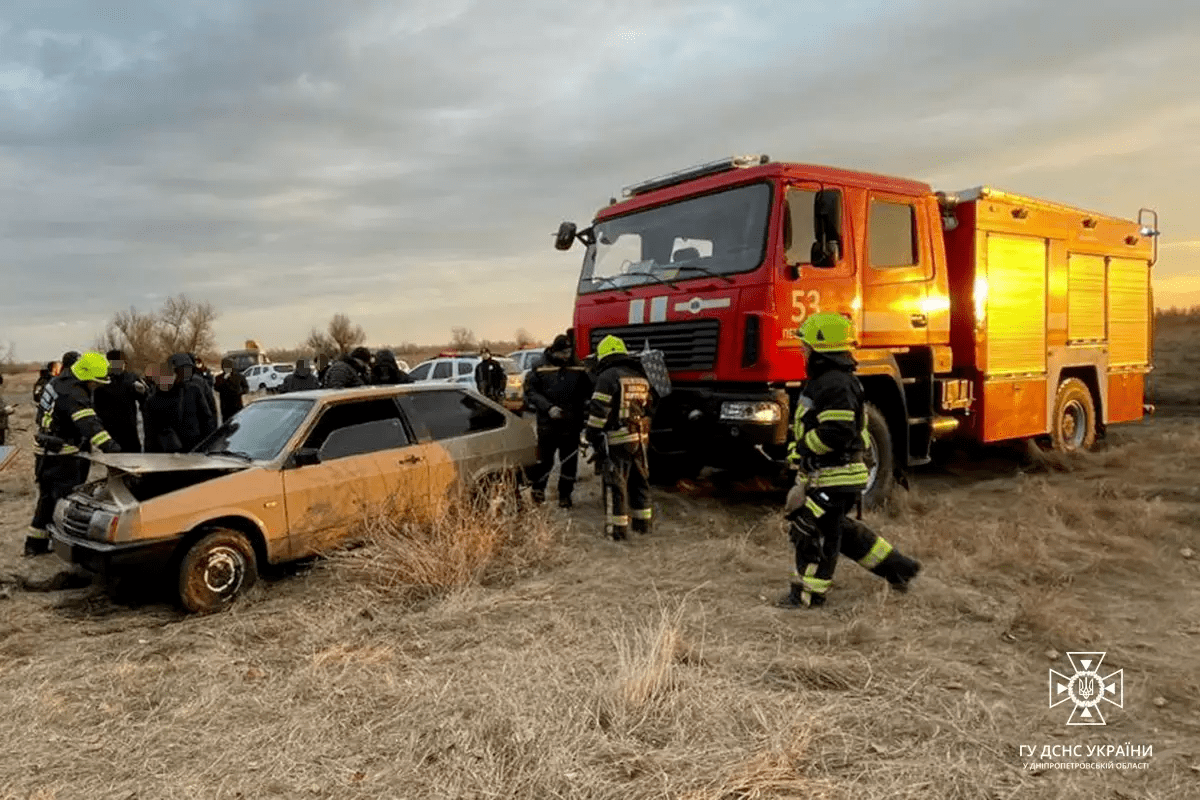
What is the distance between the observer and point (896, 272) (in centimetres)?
722

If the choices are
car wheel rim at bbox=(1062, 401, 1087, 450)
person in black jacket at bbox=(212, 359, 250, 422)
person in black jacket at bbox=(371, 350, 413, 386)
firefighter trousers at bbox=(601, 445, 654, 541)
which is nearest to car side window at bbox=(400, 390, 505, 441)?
firefighter trousers at bbox=(601, 445, 654, 541)

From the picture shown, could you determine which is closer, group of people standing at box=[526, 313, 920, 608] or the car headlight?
group of people standing at box=[526, 313, 920, 608]

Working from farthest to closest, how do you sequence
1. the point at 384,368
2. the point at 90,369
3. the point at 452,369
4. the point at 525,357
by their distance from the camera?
1. the point at 525,357
2. the point at 452,369
3. the point at 384,368
4. the point at 90,369

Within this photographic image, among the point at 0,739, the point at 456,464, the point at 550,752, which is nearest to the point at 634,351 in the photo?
the point at 456,464

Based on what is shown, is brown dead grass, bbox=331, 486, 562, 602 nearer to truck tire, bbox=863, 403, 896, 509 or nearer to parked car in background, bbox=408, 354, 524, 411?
truck tire, bbox=863, 403, 896, 509

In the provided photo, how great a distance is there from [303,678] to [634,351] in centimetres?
426

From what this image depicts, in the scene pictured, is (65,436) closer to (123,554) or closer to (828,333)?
(123,554)

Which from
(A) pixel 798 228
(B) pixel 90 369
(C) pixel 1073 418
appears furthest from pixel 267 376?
(A) pixel 798 228

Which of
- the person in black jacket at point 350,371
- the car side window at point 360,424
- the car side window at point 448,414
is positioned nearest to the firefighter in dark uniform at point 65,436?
the car side window at point 360,424

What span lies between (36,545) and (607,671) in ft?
18.0

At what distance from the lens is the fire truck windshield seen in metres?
6.55

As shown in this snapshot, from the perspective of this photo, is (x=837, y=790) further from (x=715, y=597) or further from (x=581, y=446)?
(x=581, y=446)

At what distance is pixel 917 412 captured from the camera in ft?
25.1

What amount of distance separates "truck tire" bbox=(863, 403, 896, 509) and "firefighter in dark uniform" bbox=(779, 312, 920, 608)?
237 centimetres
